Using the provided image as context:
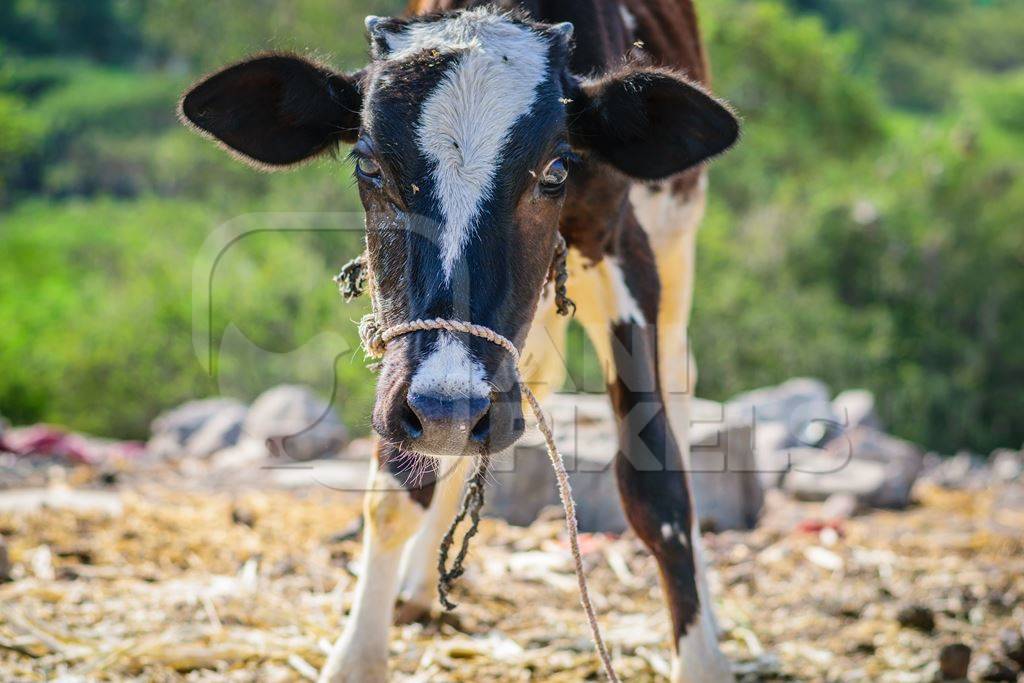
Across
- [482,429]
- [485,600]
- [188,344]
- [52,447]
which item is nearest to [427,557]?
[485,600]

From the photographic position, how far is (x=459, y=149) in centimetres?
321

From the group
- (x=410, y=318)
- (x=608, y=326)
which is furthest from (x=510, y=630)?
(x=410, y=318)

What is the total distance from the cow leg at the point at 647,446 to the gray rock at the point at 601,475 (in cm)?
231

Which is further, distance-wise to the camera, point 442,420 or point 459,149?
point 459,149

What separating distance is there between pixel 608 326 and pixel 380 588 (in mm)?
1240

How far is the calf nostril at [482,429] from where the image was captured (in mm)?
2925

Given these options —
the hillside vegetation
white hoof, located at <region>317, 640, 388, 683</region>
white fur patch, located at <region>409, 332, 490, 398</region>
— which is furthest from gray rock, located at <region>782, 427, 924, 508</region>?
white fur patch, located at <region>409, 332, 490, 398</region>

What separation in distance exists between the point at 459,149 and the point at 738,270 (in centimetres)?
1647

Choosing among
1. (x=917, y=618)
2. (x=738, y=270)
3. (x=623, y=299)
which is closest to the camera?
(x=623, y=299)

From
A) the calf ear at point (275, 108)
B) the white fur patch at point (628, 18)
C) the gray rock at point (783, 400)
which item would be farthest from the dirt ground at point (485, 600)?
the gray rock at point (783, 400)

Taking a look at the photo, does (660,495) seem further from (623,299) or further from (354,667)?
(354,667)

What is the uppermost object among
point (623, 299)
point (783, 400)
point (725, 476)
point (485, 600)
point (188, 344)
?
point (623, 299)

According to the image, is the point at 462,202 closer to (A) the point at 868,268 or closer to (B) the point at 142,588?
(B) the point at 142,588

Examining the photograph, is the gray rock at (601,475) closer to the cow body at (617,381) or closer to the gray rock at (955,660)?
the cow body at (617,381)
